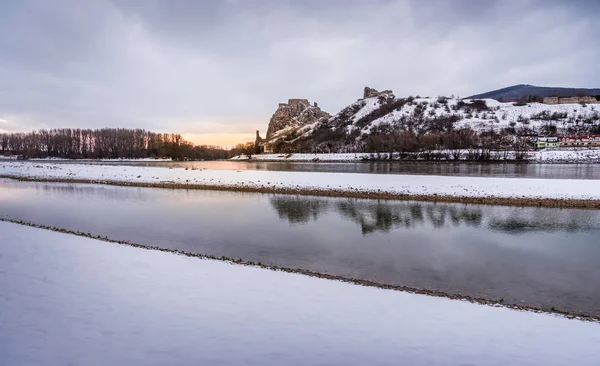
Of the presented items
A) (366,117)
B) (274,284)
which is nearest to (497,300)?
(274,284)

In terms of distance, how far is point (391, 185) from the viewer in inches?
1170

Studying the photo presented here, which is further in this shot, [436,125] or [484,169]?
[436,125]

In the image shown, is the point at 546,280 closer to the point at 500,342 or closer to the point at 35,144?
the point at 500,342

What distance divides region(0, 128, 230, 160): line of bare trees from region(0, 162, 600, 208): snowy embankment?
297 feet

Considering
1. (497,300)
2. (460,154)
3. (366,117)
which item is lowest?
(497,300)

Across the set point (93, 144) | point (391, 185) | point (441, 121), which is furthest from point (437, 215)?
point (93, 144)

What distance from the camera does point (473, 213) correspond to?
20.6 metres

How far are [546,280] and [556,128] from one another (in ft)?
489

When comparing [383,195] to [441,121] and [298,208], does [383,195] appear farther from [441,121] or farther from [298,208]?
[441,121]

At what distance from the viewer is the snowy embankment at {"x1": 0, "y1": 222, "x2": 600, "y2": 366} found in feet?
16.1

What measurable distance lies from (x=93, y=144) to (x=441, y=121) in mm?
154033

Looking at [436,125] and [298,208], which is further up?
[436,125]

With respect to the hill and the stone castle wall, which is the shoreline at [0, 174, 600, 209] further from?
the stone castle wall

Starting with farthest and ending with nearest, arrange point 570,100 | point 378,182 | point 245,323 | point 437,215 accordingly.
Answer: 1. point 570,100
2. point 378,182
3. point 437,215
4. point 245,323
